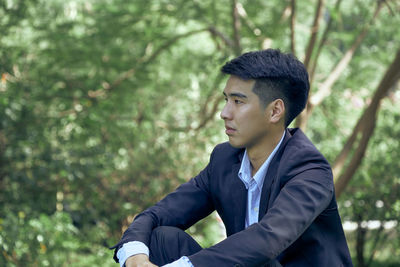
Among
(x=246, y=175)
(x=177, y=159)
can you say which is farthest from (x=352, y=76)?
(x=246, y=175)

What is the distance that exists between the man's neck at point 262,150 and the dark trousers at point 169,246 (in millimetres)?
440

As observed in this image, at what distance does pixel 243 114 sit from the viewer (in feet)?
8.44

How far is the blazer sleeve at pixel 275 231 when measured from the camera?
219 centimetres

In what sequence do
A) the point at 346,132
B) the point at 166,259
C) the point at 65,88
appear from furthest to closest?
the point at 346,132 < the point at 65,88 < the point at 166,259

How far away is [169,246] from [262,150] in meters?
→ 0.58

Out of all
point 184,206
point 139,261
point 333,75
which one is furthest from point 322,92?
point 139,261

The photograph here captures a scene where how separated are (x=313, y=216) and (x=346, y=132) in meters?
6.01

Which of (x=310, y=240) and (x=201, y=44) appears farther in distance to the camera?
(x=201, y=44)

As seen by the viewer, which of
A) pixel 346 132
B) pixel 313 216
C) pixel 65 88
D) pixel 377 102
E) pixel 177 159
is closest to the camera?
pixel 313 216

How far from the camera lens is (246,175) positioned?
2.66m

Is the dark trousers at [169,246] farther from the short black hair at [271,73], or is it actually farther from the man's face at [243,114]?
the short black hair at [271,73]

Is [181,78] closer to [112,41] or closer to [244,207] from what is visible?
[112,41]

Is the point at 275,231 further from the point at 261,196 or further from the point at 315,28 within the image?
the point at 315,28

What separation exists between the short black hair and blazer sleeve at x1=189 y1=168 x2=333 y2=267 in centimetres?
43
